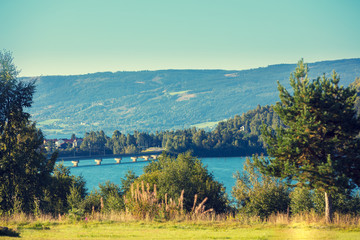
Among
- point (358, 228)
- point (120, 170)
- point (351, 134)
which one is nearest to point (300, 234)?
point (358, 228)

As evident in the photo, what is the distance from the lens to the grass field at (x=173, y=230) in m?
14.8

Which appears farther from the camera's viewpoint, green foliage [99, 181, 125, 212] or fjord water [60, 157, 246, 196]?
fjord water [60, 157, 246, 196]

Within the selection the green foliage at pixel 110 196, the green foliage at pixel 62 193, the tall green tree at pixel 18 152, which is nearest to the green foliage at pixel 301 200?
the green foliage at pixel 110 196

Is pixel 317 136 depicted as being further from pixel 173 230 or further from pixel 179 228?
pixel 173 230

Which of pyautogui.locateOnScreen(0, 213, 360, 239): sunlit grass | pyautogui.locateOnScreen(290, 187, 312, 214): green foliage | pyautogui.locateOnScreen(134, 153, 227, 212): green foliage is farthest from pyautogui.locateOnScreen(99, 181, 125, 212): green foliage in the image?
pyautogui.locateOnScreen(0, 213, 360, 239): sunlit grass

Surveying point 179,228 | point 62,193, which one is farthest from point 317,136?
point 62,193

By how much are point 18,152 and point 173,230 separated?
59.7 feet

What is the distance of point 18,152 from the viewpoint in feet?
100

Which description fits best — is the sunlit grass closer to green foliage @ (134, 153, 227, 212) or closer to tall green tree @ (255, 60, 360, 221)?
tall green tree @ (255, 60, 360, 221)

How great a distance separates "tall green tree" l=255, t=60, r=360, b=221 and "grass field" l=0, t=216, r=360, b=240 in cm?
483

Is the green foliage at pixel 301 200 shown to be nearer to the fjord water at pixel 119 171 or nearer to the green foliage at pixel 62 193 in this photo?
the green foliage at pixel 62 193

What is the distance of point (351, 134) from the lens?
22.4 metres

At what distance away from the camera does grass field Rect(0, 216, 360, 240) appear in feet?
48.4

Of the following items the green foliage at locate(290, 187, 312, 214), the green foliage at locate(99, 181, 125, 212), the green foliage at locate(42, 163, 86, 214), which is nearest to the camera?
the green foliage at locate(290, 187, 312, 214)
